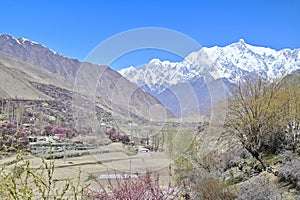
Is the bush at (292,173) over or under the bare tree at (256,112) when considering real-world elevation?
under

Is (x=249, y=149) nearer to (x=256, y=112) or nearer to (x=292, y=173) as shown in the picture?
(x=256, y=112)

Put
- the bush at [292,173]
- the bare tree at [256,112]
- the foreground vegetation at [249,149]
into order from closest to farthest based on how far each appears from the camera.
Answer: the bush at [292,173] → the foreground vegetation at [249,149] → the bare tree at [256,112]

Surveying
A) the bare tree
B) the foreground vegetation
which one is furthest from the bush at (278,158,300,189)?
the bare tree

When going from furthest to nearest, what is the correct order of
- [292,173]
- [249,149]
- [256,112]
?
1. [256,112]
2. [249,149]
3. [292,173]

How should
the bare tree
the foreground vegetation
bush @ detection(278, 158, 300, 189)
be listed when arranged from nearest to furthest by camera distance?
bush @ detection(278, 158, 300, 189)
the foreground vegetation
the bare tree

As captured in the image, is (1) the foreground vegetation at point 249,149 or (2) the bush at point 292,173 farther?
(1) the foreground vegetation at point 249,149

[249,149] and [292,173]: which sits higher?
[249,149]

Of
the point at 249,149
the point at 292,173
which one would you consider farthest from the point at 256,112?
the point at 292,173

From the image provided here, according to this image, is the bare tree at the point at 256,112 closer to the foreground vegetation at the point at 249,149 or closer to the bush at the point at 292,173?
the foreground vegetation at the point at 249,149

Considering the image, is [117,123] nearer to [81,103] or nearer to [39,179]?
[81,103]

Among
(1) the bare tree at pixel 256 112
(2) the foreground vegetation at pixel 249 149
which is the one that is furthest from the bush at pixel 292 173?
(1) the bare tree at pixel 256 112

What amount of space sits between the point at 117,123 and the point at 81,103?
3444 millimetres

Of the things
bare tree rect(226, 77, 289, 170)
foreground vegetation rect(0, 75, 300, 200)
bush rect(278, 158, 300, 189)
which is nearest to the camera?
bush rect(278, 158, 300, 189)

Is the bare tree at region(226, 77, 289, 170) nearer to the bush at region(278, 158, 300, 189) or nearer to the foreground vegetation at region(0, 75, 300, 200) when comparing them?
the foreground vegetation at region(0, 75, 300, 200)
